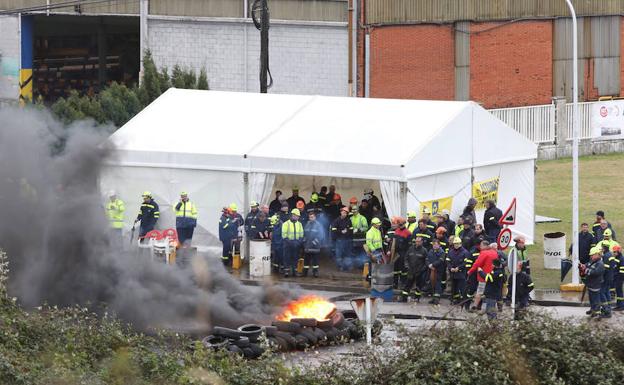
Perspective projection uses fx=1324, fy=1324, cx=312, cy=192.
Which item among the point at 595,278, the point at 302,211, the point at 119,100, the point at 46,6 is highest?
the point at 46,6

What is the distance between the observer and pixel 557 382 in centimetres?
1523

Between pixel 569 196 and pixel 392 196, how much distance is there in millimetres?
11841

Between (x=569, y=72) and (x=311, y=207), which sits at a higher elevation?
(x=569, y=72)

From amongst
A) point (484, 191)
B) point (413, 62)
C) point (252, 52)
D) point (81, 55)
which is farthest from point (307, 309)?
point (81, 55)

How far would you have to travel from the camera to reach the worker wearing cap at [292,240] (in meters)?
26.7

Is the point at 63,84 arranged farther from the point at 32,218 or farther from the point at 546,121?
the point at 32,218

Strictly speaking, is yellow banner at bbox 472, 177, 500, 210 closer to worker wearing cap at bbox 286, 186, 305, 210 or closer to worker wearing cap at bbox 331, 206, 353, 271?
worker wearing cap at bbox 331, 206, 353, 271

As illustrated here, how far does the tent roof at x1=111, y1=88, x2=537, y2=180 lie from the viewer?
86.6 ft

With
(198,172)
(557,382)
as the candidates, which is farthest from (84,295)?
(557,382)

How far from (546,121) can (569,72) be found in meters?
4.76

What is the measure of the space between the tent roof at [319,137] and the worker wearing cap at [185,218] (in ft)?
2.53

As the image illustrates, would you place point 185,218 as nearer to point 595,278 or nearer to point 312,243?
point 312,243

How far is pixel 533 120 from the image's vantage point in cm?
4259

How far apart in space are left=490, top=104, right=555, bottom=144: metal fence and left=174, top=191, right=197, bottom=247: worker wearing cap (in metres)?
16.8
